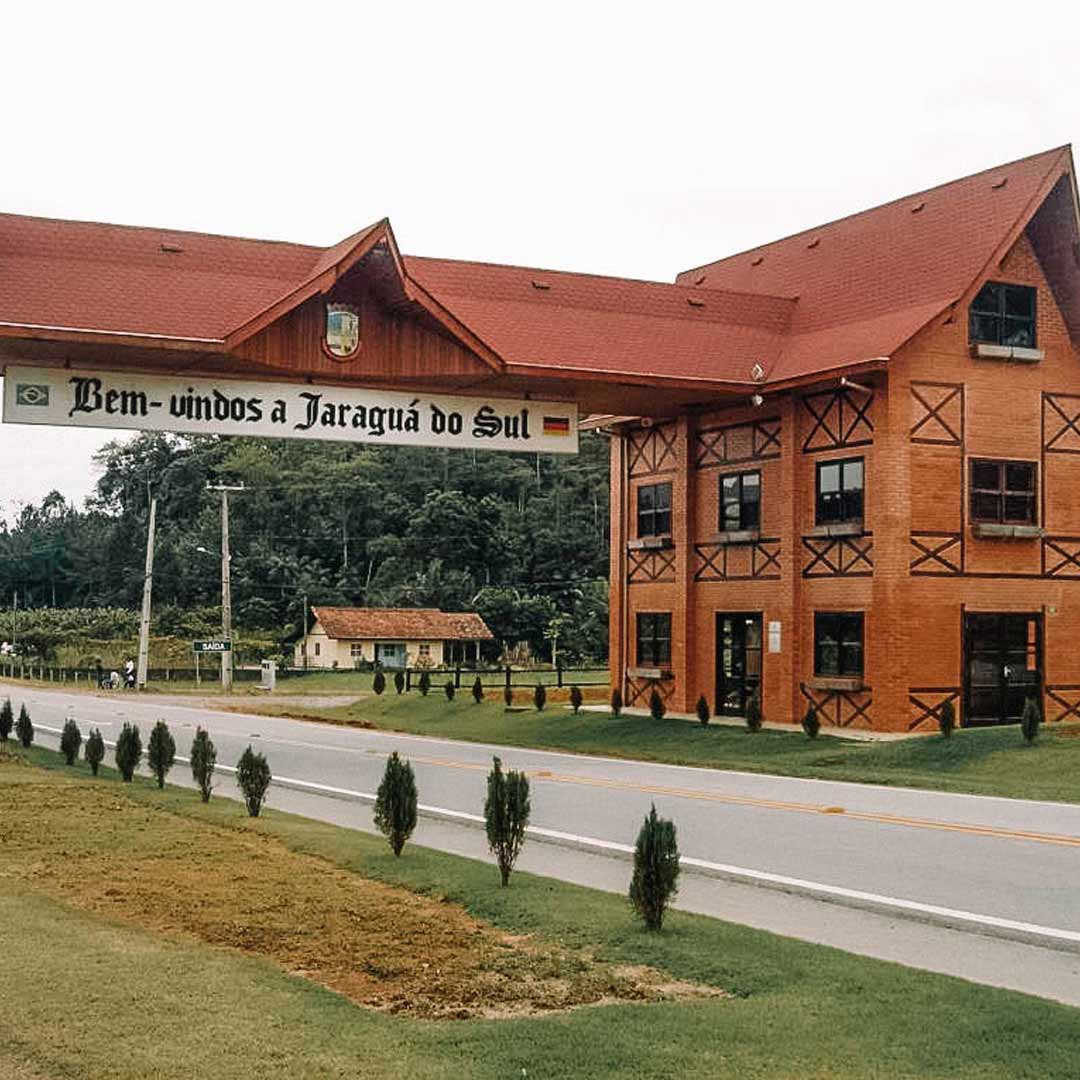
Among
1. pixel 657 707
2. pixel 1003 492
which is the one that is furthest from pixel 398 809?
pixel 657 707

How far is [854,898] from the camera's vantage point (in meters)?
12.1

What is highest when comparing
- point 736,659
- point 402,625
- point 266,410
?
point 266,410

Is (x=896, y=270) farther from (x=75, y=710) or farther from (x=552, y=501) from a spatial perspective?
(x=552, y=501)

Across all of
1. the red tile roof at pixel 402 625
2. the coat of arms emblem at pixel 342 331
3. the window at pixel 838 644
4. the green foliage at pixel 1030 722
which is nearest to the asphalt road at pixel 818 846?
the green foliage at pixel 1030 722

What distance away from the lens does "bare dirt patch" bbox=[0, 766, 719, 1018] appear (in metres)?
9.02

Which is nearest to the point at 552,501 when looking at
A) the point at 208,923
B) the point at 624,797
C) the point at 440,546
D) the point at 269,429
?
the point at 440,546

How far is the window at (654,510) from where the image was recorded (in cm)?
3525

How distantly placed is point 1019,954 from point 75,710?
3924cm

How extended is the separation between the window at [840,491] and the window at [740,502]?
1.98 metres

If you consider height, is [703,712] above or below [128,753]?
above

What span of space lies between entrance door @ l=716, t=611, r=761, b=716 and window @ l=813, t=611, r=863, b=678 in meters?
1.89

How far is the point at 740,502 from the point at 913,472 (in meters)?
5.25

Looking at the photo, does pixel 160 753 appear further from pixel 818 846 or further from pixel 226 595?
pixel 226 595

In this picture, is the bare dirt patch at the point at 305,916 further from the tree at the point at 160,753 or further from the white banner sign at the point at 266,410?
the white banner sign at the point at 266,410
